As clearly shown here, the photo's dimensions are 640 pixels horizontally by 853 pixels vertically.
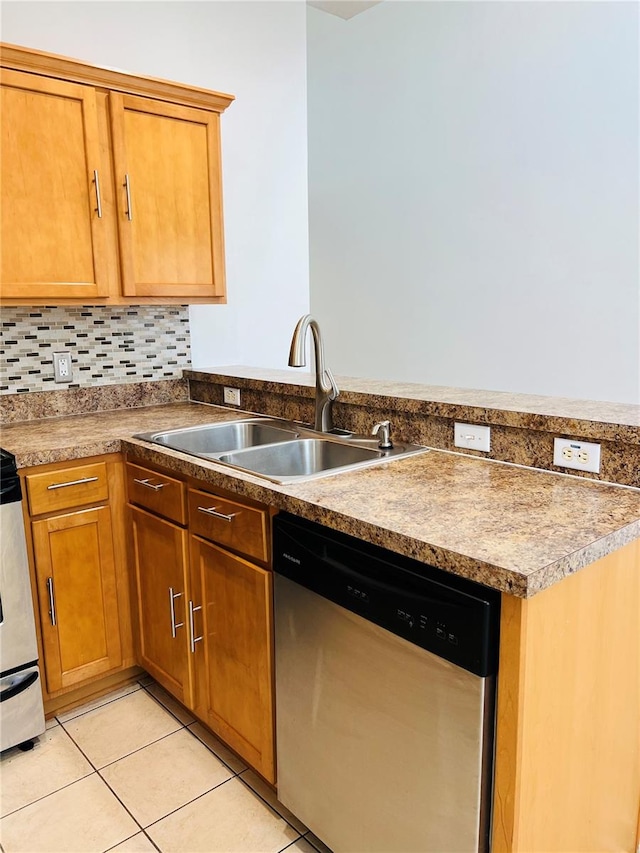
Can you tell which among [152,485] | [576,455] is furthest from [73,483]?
[576,455]

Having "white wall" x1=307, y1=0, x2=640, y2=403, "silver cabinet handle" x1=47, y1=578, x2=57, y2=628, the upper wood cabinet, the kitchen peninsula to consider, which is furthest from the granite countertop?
"white wall" x1=307, y1=0, x2=640, y2=403

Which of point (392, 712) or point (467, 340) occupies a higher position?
point (467, 340)

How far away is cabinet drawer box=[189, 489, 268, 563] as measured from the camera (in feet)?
5.50

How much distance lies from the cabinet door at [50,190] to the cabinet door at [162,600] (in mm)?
858

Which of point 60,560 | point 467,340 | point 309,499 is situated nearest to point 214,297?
point 60,560

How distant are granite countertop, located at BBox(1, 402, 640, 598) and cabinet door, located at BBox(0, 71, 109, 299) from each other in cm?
59

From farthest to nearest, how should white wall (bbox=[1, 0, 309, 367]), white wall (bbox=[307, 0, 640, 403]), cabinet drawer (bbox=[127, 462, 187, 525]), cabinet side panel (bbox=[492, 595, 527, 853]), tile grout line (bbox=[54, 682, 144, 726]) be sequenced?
white wall (bbox=[307, 0, 640, 403])
white wall (bbox=[1, 0, 309, 367])
tile grout line (bbox=[54, 682, 144, 726])
cabinet drawer (bbox=[127, 462, 187, 525])
cabinet side panel (bbox=[492, 595, 527, 853])

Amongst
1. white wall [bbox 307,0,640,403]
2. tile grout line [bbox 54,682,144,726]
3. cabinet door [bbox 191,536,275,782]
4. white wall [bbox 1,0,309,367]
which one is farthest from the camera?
white wall [bbox 307,0,640,403]

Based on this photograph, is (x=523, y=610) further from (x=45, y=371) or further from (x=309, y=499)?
(x=45, y=371)

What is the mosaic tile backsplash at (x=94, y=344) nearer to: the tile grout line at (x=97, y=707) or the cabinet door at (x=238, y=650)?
the cabinet door at (x=238, y=650)

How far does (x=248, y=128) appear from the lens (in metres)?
3.04

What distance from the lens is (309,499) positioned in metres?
1.51

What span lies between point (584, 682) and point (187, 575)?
1.18m

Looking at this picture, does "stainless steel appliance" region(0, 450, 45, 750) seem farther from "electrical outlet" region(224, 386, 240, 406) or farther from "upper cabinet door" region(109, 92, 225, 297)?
"electrical outlet" region(224, 386, 240, 406)
